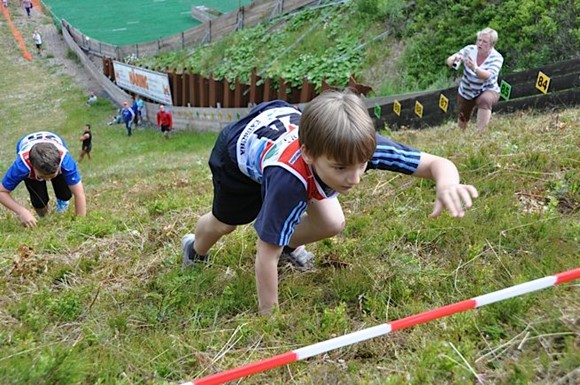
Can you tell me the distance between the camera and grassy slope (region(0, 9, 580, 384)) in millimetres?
2449

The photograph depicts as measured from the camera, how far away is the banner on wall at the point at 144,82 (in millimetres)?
22422

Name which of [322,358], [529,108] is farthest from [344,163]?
[529,108]

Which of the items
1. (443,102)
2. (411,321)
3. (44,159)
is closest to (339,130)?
(411,321)

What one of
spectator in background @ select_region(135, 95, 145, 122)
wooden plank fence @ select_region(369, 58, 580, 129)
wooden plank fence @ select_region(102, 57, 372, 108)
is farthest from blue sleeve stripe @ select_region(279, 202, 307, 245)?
spectator in background @ select_region(135, 95, 145, 122)

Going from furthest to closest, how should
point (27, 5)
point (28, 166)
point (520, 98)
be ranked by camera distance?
1. point (27, 5)
2. point (520, 98)
3. point (28, 166)

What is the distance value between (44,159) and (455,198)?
396 cm

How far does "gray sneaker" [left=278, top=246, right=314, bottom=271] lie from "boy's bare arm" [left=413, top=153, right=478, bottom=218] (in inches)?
47.2

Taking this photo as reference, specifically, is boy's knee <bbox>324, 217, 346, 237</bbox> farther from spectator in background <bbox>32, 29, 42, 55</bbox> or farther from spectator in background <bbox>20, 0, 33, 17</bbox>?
spectator in background <bbox>20, 0, 33, 17</bbox>

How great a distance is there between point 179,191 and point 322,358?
177 inches

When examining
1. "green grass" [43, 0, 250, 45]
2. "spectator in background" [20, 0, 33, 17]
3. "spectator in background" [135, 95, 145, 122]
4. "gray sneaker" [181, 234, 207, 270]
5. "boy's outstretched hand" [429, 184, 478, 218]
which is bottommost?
"spectator in background" [135, 95, 145, 122]

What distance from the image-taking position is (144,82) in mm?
23797

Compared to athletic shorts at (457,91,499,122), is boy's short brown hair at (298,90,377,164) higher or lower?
higher

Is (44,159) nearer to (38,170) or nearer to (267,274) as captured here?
(38,170)

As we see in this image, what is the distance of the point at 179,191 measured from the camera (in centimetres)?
681
